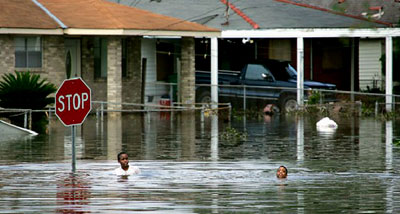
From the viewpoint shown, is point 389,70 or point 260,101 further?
point 260,101

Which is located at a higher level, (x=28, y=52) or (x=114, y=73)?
(x=28, y=52)

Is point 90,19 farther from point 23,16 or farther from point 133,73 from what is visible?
point 133,73

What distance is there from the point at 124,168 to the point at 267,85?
76.2ft

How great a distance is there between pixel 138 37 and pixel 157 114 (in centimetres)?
327

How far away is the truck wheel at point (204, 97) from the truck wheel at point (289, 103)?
3.12m

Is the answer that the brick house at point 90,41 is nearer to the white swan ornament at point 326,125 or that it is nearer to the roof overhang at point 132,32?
the roof overhang at point 132,32

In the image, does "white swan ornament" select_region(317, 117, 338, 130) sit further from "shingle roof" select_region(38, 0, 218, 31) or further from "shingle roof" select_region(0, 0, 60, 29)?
"shingle roof" select_region(0, 0, 60, 29)

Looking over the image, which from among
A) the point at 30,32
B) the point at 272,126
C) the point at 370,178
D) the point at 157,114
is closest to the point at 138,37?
the point at 157,114

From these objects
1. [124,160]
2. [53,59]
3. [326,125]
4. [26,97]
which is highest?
[53,59]

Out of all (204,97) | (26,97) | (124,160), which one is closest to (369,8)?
(204,97)

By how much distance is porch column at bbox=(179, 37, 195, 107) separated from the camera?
4312 cm

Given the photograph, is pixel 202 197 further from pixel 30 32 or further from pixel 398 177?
pixel 30 32

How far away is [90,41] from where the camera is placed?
4244 cm

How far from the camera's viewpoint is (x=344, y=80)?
49250 mm
